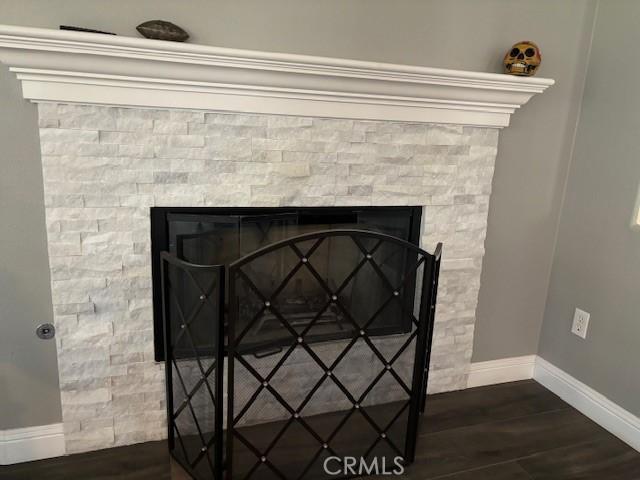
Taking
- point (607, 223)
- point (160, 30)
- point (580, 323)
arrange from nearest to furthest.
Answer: point (160, 30)
point (607, 223)
point (580, 323)

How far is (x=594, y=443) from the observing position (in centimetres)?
187

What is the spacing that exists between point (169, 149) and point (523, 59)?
1283 millimetres

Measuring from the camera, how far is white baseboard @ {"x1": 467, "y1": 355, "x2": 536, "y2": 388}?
221 cm

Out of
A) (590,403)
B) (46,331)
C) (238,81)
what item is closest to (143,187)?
(238,81)

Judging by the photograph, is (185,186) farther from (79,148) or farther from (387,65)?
(387,65)

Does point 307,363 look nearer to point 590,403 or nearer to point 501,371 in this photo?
point 501,371

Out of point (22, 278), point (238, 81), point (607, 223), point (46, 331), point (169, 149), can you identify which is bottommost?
point (46, 331)

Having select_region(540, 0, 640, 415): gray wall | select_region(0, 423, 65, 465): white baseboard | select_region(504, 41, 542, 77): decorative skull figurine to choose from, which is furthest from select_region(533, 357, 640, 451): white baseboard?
select_region(0, 423, 65, 465): white baseboard

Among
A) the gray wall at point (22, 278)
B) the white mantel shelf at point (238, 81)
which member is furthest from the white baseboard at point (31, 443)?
the white mantel shelf at point (238, 81)

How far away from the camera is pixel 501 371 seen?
2258 millimetres

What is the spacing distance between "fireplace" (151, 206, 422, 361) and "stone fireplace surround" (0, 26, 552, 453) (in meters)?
0.04

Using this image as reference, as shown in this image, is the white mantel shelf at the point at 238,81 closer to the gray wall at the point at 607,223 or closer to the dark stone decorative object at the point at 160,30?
the dark stone decorative object at the point at 160,30

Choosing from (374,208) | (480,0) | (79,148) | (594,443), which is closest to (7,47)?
(79,148)

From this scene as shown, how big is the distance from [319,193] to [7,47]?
3.25 ft
